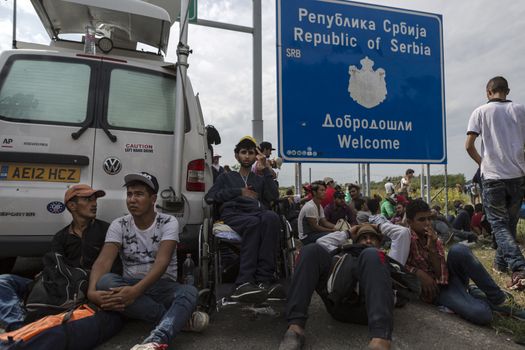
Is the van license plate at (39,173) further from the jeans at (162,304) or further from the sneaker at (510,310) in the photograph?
Result: the sneaker at (510,310)

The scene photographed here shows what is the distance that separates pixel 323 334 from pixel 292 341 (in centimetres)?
43

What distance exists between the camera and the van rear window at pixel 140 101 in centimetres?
320

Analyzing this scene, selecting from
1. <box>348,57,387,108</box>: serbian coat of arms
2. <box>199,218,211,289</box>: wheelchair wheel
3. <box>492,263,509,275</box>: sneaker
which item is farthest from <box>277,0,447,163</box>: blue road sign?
<box>199,218,211,289</box>: wheelchair wheel

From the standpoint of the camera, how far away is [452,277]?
10.00 ft

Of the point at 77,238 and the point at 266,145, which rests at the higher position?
the point at 266,145

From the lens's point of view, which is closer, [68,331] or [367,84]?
[68,331]

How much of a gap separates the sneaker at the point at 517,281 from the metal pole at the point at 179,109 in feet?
10.5

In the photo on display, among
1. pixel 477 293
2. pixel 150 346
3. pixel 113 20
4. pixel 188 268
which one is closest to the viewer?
pixel 150 346

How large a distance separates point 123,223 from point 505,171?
12.1 feet

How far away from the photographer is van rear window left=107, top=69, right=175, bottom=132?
320 cm

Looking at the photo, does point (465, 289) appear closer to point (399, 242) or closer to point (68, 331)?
point (399, 242)

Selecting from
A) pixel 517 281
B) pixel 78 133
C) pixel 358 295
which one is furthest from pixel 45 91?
pixel 517 281

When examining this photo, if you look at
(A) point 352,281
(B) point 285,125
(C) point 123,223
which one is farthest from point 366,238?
(B) point 285,125

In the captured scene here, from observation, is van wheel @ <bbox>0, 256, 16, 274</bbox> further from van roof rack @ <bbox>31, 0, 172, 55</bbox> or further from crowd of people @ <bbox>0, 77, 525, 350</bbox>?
van roof rack @ <bbox>31, 0, 172, 55</bbox>
